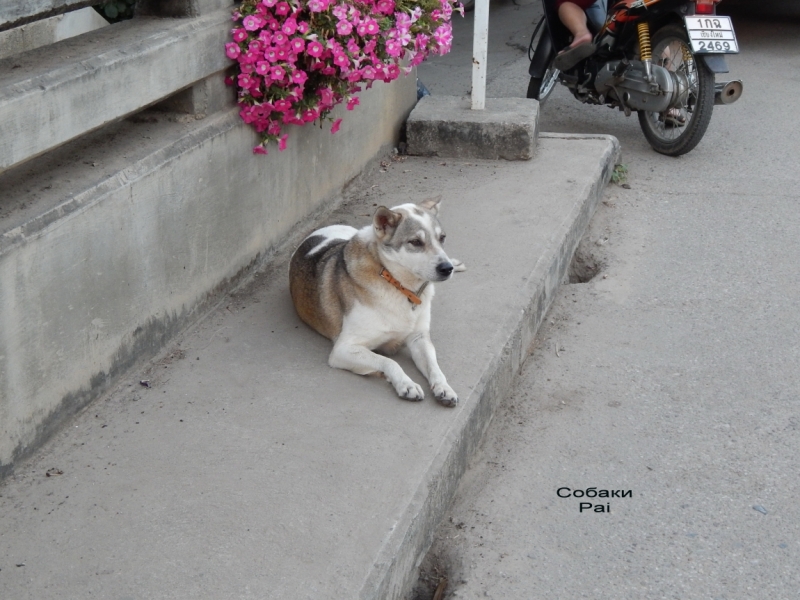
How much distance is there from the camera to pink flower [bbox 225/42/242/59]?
4.13 meters

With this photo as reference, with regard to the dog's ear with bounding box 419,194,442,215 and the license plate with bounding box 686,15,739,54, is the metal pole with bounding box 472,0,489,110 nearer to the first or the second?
the license plate with bounding box 686,15,739,54

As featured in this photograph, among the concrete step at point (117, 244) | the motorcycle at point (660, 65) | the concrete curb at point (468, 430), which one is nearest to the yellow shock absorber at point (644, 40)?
the motorcycle at point (660, 65)

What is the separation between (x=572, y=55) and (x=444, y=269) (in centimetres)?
413

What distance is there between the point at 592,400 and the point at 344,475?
57.2 inches

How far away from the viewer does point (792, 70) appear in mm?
9273

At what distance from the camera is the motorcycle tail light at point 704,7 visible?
6410 mm

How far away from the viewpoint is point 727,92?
21.5 feet

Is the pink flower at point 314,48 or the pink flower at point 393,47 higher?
the pink flower at point 314,48

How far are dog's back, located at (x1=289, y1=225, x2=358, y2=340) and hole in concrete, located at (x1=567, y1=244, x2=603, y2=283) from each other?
1.71 meters

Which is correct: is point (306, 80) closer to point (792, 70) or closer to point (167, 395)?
point (167, 395)

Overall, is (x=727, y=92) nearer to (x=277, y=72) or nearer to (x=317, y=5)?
(x=317, y=5)

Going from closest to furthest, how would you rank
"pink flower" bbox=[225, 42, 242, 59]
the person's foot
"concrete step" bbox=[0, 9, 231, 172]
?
"concrete step" bbox=[0, 9, 231, 172] → "pink flower" bbox=[225, 42, 242, 59] → the person's foot

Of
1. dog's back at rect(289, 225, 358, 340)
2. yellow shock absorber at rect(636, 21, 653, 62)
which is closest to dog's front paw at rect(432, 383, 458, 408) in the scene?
dog's back at rect(289, 225, 358, 340)

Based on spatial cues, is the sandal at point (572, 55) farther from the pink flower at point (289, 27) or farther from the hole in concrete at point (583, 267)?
the pink flower at point (289, 27)
